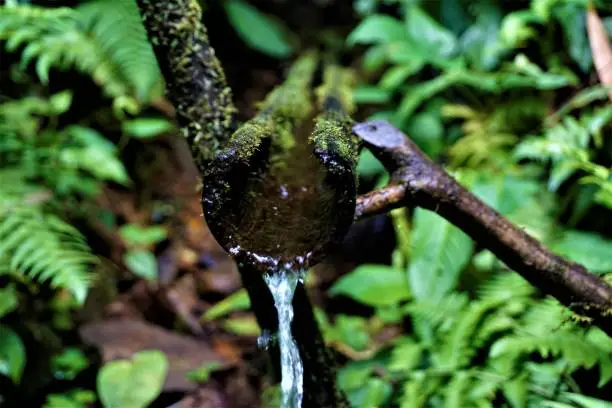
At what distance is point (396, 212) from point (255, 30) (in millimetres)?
2749

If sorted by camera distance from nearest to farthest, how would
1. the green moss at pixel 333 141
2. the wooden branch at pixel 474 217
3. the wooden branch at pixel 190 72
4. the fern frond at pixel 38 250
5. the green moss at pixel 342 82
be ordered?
the green moss at pixel 333 141, the wooden branch at pixel 474 217, the wooden branch at pixel 190 72, the fern frond at pixel 38 250, the green moss at pixel 342 82

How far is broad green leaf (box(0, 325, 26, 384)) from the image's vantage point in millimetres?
2572

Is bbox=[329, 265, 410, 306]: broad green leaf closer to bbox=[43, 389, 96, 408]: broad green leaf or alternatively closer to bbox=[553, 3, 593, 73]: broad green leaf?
bbox=[43, 389, 96, 408]: broad green leaf

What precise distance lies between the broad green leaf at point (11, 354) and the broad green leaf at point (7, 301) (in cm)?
10

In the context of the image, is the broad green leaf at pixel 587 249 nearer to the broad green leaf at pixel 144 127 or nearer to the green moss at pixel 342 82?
the green moss at pixel 342 82

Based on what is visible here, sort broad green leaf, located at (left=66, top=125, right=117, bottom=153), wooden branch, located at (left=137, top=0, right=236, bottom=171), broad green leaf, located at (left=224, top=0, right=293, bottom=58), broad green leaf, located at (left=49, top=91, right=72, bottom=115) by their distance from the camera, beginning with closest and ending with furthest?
1. wooden branch, located at (left=137, top=0, right=236, bottom=171)
2. broad green leaf, located at (left=49, top=91, right=72, bottom=115)
3. broad green leaf, located at (left=66, top=125, right=117, bottom=153)
4. broad green leaf, located at (left=224, top=0, right=293, bottom=58)

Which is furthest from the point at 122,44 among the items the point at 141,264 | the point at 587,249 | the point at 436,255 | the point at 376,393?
the point at 587,249

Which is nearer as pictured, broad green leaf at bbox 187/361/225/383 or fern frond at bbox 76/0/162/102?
broad green leaf at bbox 187/361/225/383

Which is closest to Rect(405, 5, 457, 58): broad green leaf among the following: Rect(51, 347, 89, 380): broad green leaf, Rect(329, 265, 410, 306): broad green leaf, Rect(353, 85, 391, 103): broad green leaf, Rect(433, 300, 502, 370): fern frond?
Rect(353, 85, 391, 103): broad green leaf

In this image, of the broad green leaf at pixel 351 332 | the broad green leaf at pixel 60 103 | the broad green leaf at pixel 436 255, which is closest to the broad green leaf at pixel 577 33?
the broad green leaf at pixel 436 255

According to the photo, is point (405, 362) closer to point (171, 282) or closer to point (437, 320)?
point (437, 320)

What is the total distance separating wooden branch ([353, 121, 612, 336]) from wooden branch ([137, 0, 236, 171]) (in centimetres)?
41

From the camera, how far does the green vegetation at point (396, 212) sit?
2.24 m

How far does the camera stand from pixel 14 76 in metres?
3.63
